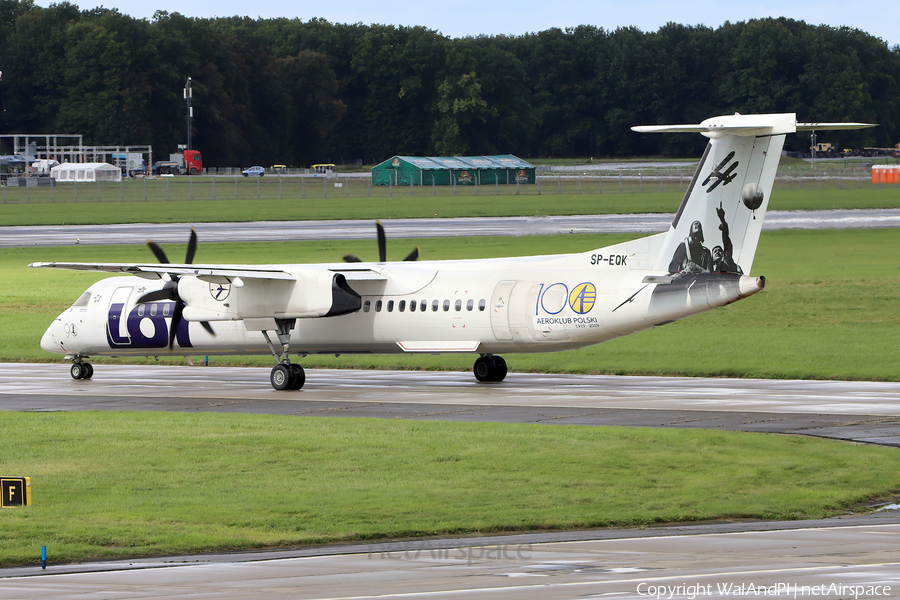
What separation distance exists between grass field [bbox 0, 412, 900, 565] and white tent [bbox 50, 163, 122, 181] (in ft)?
413

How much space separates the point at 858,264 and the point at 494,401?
32.6 meters

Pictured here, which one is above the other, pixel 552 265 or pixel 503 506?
pixel 552 265

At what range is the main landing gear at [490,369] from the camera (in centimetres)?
3114

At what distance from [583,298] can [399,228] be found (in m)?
48.1

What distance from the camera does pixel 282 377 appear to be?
3048 centimetres

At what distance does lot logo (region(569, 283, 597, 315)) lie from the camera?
2766 centimetres

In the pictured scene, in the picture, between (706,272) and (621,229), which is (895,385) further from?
(621,229)

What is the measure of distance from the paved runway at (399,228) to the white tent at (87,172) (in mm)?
63405

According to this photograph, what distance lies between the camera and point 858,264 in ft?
179

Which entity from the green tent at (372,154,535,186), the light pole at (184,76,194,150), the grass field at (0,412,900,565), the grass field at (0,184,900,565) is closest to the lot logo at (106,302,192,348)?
the grass field at (0,184,900,565)

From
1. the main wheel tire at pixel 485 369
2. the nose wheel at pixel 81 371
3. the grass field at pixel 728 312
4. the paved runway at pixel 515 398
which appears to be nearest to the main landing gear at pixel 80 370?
the nose wheel at pixel 81 371

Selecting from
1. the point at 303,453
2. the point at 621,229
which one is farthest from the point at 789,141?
the point at 303,453

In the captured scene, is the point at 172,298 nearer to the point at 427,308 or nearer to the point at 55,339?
the point at 55,339

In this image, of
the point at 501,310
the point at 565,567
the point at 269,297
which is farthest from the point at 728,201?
the point at 565,567
